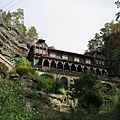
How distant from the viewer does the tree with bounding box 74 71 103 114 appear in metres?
28.5

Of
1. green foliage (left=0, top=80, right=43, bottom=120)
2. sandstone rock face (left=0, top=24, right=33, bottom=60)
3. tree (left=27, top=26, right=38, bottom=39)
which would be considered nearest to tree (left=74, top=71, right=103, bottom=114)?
green foliage (left=0, top=80, right=43, bottom=120)

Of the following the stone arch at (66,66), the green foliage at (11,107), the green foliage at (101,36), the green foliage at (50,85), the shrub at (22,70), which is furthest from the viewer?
the green foliage at (101,36)

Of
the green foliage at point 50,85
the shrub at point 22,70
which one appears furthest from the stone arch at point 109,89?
the shrub at point 22,70

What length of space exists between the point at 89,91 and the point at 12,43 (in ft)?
100

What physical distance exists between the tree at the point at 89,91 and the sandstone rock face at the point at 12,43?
20.8m

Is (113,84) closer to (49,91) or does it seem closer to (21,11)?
(49,91)

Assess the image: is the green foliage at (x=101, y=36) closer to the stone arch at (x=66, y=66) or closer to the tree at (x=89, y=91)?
the stone arch at (x=66, y=66)

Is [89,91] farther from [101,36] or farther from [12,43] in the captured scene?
[101,36]

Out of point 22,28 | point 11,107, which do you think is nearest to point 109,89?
point 22,28

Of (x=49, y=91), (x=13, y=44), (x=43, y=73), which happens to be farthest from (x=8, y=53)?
(x=49, y=91)

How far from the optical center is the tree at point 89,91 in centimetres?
2849

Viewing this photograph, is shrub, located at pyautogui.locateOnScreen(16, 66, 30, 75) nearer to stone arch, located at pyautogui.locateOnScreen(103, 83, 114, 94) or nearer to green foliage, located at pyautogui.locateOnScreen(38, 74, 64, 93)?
green foliage, located at pyautogui.locateOnScreen(38, 74, 64, 93)

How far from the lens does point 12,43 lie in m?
55.3

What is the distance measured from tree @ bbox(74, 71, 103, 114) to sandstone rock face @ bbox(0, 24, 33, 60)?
20.8 m
